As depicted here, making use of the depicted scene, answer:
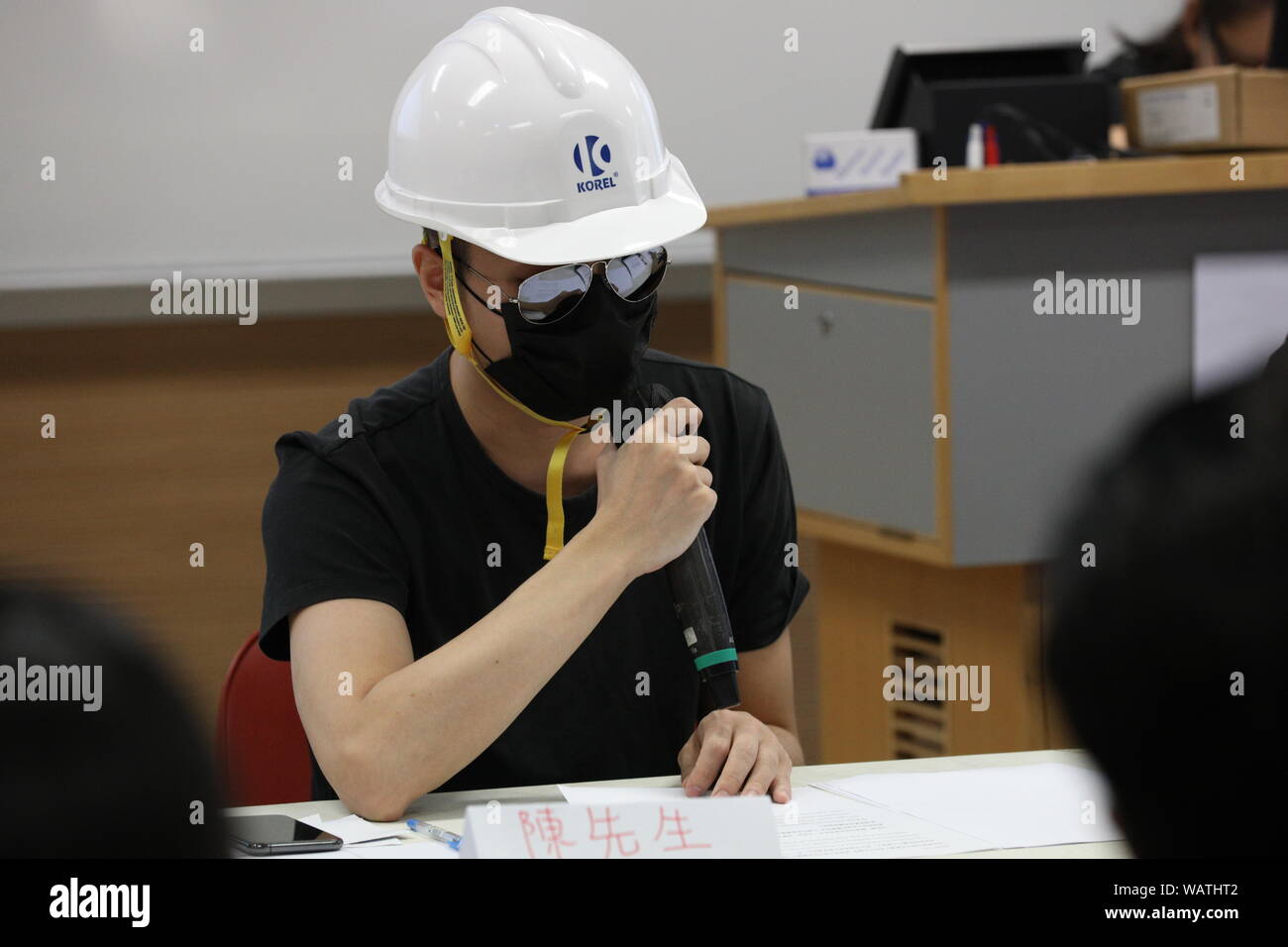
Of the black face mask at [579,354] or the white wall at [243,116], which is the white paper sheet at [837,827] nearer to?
the black face mask at [579,354]

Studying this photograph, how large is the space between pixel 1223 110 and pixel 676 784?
144 centimetres

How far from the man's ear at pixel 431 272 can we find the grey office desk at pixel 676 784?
48cm

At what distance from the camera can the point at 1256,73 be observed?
2.15m

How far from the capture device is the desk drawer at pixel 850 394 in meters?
2.15

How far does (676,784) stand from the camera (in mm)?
1250

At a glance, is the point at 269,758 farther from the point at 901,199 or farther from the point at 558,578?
the point at 901,199

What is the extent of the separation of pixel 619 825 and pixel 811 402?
5.10 feet

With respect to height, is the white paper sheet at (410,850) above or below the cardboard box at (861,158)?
below

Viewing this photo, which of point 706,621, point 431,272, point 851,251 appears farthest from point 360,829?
point 851,251

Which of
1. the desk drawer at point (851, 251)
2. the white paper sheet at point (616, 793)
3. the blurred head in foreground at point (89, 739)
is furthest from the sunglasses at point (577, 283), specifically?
the blurred head in foreground at point (89, 739)

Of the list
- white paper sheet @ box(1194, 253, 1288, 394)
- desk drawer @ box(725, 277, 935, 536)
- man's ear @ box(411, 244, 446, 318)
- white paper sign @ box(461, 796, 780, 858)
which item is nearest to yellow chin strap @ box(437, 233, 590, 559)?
man's ear @ box(411, 244, 446, 318)
